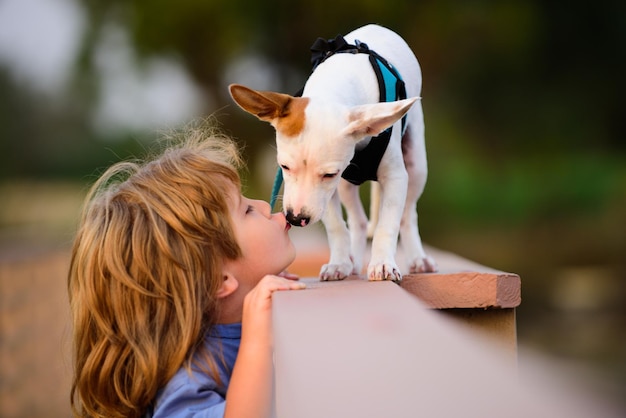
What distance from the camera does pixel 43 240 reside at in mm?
8609

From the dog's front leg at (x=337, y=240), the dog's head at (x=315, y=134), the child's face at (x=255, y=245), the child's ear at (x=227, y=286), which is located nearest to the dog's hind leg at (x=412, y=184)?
the dog's front leg at (x=337, y=240)

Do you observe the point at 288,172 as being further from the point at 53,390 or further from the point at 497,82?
the point at 497,82

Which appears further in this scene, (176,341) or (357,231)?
(357,231)

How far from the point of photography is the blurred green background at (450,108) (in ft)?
37.1

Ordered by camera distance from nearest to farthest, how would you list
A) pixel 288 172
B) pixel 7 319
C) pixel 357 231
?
pixel 288 172, pixel 357 231, pixel 7 319

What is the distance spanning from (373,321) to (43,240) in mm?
7806

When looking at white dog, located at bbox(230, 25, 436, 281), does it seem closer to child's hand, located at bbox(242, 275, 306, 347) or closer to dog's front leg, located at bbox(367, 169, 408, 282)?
dog's front leg, located at bbox(367, 169, 408, 282)

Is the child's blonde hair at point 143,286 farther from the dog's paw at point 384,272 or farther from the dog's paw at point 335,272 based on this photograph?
the dog's paw at point 335,272

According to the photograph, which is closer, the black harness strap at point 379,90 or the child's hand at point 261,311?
the child's hand at point 261,311

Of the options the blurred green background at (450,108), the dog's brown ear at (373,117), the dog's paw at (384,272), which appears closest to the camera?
the dog's paw at (384,272)

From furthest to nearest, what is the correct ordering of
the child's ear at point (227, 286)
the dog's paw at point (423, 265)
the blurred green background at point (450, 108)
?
the blurred green background at point (450, 108), the dog's paw at point (423, 265), the child's ear at point (227, 286)

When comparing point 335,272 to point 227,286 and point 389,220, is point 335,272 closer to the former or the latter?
point 389,220

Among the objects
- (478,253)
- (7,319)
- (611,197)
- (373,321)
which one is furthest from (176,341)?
(611,197)

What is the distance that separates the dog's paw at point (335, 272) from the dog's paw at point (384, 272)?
0.72 ft
